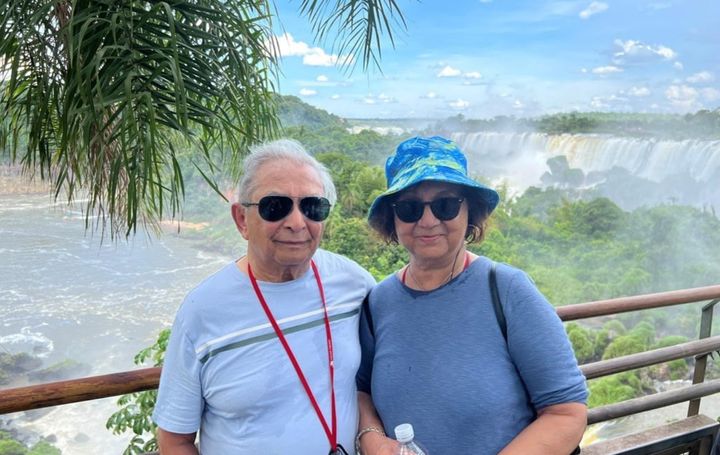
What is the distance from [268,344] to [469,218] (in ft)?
1.35

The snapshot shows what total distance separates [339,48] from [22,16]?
1.32 m

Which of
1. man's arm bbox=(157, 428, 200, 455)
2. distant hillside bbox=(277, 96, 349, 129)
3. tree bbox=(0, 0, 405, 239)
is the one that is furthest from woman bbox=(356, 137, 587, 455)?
distant hillside bbox=(277, 96, 349, 129)

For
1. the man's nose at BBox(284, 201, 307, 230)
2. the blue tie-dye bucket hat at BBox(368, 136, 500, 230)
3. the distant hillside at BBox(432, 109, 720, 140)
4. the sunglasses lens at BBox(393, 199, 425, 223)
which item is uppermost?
the distant hillside at BBox(432, 109, 720, 140)

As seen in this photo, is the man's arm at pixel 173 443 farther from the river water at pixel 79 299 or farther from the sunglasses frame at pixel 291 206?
the river water at pixel 79 299

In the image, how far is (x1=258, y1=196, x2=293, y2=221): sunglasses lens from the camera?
38.9 inches

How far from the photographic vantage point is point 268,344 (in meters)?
0.99

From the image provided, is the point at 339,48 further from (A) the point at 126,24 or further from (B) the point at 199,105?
(A) the point at 126,24

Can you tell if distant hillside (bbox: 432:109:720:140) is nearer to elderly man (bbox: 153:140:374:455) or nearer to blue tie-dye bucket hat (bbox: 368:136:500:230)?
blue tie-dye bucket hat (bbox: 368:136:500:230)

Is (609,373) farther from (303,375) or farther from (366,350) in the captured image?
(303,375)

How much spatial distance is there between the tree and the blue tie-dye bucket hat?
3.11 feet

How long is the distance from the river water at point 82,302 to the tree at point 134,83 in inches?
583

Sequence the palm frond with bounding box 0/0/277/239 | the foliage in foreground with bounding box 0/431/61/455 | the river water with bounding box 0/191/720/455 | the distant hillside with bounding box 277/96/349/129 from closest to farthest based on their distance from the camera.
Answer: the palm frond with bounding box 0/0/277/239
the foliage in foreground with bounding box 0/431/61/455
the river water with bounding box 0/191/720/455
the distant hillside with bounding box 277/96/349/129

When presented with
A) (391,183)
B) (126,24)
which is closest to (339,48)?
(126,24)

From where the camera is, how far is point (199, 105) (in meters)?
2.14
